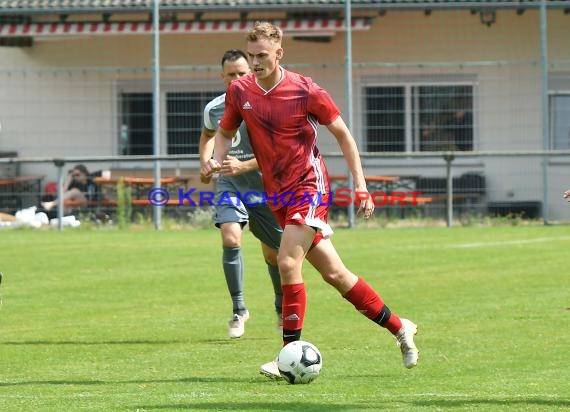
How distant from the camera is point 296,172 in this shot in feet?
28.1

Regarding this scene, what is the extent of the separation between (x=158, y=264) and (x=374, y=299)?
9289 mm

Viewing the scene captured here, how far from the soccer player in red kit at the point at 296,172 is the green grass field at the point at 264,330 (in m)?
0.44

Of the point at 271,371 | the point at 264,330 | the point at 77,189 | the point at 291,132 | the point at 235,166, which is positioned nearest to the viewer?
the point at 271,371

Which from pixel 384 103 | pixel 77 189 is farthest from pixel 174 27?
pixel 77 189

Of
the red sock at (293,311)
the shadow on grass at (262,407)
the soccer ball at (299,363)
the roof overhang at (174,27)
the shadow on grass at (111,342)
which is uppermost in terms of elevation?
the roof overhang at (174,27)

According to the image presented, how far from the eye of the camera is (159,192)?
2425 cm

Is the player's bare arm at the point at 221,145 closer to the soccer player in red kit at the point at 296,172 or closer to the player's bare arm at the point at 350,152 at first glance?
the soccer player in red kit at the point at 296,172

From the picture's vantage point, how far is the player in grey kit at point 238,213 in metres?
11.1

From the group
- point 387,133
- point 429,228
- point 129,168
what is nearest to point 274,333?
point 429,228

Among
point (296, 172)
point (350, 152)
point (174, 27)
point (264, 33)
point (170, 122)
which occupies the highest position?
point (174, 27)

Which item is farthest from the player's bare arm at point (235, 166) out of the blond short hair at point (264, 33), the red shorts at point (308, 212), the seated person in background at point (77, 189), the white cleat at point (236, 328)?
the seated person in background at point (77, 189)

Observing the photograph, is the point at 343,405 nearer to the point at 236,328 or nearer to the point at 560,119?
the point at 236,328

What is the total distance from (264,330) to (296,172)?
10.6 feet

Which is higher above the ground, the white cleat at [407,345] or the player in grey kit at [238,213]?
the player in grey kit at [238,213]
